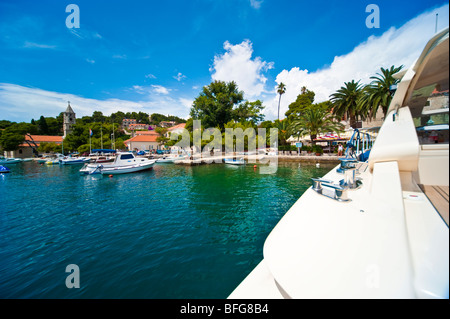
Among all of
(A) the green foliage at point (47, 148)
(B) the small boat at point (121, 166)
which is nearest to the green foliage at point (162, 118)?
(A) the green foliage at point (47, 148)

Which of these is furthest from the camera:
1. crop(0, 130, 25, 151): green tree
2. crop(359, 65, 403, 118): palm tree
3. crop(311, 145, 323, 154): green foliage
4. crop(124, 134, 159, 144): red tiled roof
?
crop(124, 134, 159, 144): red tiled roof

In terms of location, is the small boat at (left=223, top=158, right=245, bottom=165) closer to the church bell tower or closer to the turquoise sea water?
the turquoise sea water

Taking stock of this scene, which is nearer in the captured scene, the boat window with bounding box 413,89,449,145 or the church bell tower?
the boat window with bounding box 413,89,449,145

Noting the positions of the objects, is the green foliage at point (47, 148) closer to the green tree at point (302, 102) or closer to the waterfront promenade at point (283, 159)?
the waterfront promenade at point (283, 159)

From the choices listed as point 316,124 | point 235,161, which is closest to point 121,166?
point 235,161

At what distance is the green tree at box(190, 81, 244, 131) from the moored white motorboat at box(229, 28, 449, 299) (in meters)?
35.2

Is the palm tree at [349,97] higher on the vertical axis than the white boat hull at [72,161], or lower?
higher

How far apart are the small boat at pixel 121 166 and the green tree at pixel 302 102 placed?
130 feet

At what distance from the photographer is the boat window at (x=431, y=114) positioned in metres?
2.53

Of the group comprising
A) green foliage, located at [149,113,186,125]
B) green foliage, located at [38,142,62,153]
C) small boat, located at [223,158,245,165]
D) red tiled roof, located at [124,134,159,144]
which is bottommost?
small boat, located at [223,158,245,165]

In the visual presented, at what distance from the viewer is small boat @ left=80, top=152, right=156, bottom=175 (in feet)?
71.9

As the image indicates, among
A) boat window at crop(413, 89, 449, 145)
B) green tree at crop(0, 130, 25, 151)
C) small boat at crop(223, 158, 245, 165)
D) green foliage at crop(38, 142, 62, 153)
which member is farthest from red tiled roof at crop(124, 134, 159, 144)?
boat window at crop(413, 89, 449, 145)
